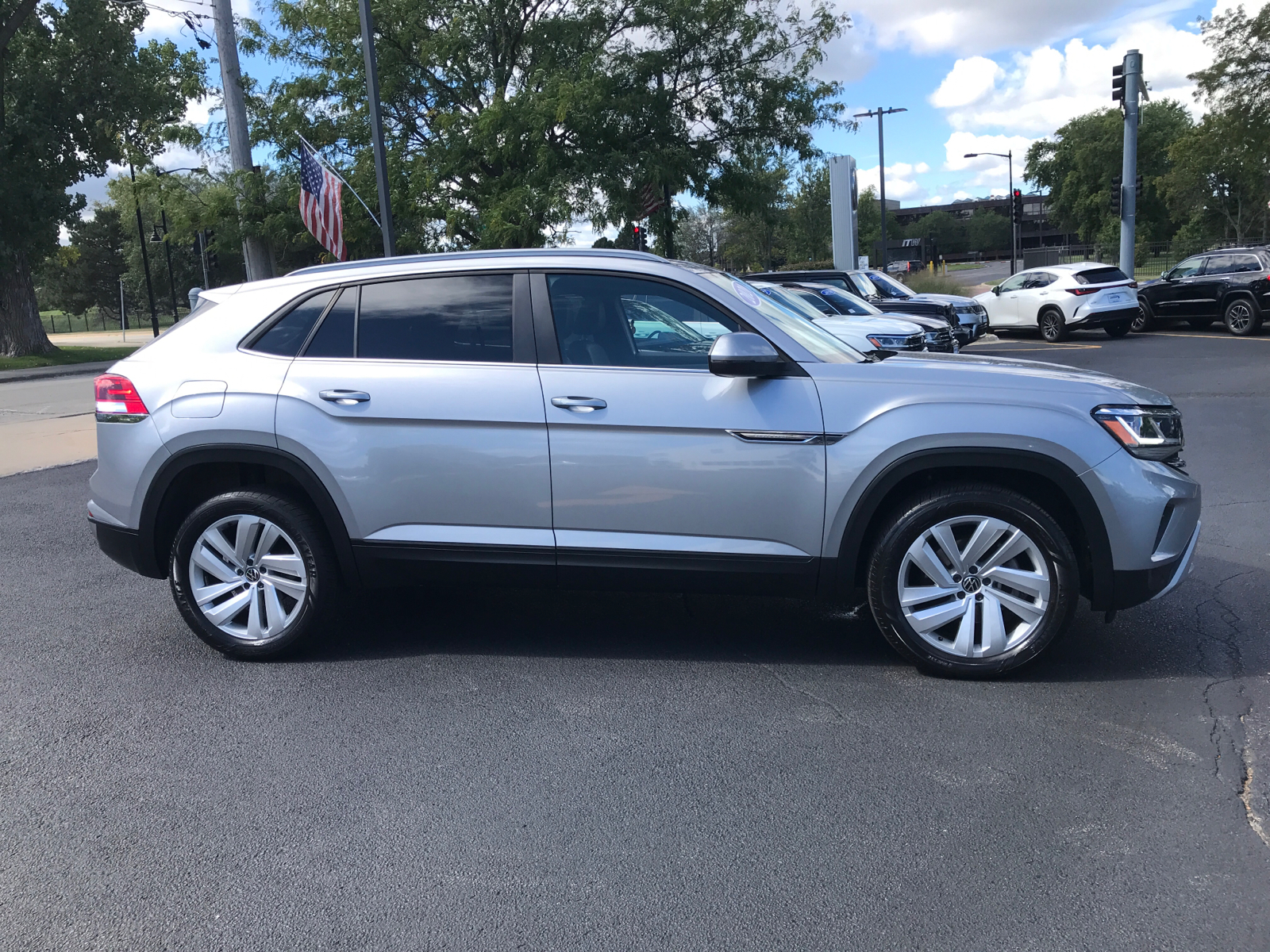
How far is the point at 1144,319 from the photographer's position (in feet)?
73.3

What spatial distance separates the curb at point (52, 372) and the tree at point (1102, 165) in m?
68.5

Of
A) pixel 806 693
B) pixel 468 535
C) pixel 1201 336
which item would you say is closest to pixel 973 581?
pixel 806 693

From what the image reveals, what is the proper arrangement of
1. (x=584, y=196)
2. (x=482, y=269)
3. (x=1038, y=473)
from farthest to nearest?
(x=584, y=196) → (x=482, y=269) → (x=1038, y=473)

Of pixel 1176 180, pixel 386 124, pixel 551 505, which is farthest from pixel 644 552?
pixel 1176 180

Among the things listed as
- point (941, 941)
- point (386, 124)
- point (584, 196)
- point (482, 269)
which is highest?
point (386, 124)

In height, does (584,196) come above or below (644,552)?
above

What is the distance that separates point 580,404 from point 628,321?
465 mm

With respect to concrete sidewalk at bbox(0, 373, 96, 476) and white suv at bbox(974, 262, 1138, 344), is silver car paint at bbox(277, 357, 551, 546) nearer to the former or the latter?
concrete sidewalk at bbox(0, 373, 96, 476)

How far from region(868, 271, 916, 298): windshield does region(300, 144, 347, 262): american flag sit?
9.82 metres

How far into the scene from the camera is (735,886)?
9.43ft

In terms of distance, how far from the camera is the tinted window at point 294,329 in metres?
4.69

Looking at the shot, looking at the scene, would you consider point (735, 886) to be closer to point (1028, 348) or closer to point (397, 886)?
point (397, 886)

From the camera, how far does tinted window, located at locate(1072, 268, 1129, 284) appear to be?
21922 millimetres

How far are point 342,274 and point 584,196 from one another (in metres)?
17.7
